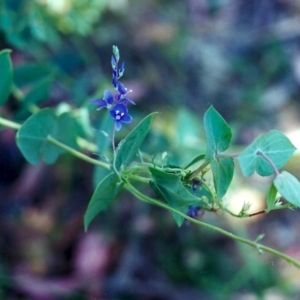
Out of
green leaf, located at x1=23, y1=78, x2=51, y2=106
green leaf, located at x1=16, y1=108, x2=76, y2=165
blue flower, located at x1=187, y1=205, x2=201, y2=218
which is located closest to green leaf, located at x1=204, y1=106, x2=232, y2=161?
blue flower, located at x1=187, y1=205, x2=201, y2=218

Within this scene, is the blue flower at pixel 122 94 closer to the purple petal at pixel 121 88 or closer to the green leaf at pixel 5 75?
the purple petal at pixel 121 88

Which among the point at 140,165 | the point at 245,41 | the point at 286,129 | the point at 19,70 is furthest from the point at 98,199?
the point at 245,41

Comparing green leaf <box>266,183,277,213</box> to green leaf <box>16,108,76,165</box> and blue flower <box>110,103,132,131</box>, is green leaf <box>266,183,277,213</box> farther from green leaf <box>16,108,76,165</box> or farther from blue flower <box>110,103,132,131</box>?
green leaf <box>16,108,76,165</box>

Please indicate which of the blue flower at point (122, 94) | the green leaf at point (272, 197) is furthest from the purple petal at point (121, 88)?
the green leaf at point (272, 197)

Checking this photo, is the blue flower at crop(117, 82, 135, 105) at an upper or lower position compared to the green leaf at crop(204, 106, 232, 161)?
upper

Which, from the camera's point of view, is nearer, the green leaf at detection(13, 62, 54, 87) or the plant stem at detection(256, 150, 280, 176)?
the plant stem at detection(256, 150, 280, 176)

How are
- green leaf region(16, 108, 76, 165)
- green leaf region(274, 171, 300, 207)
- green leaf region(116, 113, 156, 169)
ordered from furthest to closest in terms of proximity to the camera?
green leaf region(16, 108, 76, 165) → green leaf region(116, 113, 156, 169) → green leaf region(274, 171, 300, 207)

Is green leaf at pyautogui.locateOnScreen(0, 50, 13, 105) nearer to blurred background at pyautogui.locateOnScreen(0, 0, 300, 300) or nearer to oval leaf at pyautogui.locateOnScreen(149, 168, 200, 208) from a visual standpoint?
blurred background at pyautogui.locateOnScreen(0, 0, 300, 300)

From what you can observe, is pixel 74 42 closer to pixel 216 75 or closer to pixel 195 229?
pixel 216 75

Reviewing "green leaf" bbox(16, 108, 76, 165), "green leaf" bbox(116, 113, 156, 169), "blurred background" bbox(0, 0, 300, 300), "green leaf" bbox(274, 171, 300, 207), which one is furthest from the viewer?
"blurred background" bbox(0, 0, 300, 300)
